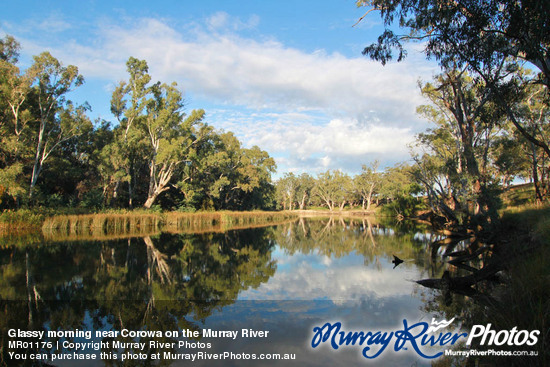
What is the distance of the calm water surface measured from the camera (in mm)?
5406

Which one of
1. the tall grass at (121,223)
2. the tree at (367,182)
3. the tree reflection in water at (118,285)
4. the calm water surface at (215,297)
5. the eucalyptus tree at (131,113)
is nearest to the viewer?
the calm water surface at (215,297)

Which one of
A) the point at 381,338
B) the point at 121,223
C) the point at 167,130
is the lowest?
the point at 381,338

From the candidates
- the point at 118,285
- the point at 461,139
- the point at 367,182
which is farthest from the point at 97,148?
the point at 367,182

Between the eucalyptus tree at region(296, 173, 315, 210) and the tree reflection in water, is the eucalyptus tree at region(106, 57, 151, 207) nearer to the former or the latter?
the tree reflection in water

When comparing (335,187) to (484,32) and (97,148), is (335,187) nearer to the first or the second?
(97,148)

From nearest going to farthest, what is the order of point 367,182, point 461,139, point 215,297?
point 215,297 → point 461,139 → point 367,182

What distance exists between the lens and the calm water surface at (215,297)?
5.41 meters

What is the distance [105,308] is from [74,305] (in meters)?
0.76

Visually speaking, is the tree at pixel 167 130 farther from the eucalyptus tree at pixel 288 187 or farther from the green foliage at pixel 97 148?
the eucalyptus tree at pixel 288 187

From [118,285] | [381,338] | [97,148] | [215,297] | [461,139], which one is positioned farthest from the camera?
[97,148]

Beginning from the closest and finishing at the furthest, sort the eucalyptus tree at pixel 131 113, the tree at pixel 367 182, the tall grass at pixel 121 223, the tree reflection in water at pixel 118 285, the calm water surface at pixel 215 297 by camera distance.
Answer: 1. the calm water surface at pixel 215 297
2. the tree reflection in water at pixel 118 285
3. the tall grass at pixel 121 223
4. the eucalyptus tree at pixel 131 113
5. the tree at pixel 367 182

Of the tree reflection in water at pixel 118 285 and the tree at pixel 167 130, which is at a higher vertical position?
the tree at pixel 167 130

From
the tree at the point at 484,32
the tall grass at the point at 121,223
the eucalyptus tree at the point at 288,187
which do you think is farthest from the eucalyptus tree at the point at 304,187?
the tree at the point at 484,32

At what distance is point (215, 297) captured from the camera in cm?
805
